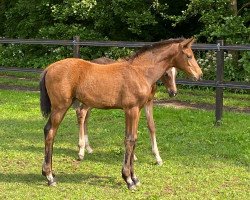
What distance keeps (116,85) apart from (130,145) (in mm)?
775

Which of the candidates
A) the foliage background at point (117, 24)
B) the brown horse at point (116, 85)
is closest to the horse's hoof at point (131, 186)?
the brown horse at point (116, 85)

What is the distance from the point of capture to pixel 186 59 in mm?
6781

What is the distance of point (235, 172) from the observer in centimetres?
720

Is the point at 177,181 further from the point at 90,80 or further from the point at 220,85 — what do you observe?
the point at 220,85

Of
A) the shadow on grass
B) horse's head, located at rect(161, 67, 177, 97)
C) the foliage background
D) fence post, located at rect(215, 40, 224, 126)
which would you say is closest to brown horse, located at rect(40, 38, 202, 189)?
the shadow on grass

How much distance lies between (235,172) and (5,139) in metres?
4.17

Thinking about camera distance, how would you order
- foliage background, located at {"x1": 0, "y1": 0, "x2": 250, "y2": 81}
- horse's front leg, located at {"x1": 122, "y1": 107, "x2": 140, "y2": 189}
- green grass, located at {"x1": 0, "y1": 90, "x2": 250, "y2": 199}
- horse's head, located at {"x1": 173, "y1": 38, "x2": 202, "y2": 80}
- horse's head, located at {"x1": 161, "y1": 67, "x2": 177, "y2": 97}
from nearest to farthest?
green grass, located at {"x1": 0, "y1": 90, "x2": 250, "y2": 199}
horse's front leg, located at {"x1": 122, "y1": 107, "x2": 140, "y2": 189}
horse's head, located at {"x1": 173, "y1": 38, "x2": 202, "y2": 80}
horse's head, located at {"x1": 161, "y1": 67, "x2": 177, "y2": 97}
foliage background, located at {"x1": 0, "y1": 0, "x2": 250, "y2": 81}

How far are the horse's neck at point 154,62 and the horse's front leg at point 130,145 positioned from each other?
20.0 inches

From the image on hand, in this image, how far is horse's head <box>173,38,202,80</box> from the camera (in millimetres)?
6762

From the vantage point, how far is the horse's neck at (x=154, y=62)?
6.73 meters

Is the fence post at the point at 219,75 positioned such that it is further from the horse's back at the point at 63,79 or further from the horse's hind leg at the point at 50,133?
the horse's hind leg at the point at 50,133

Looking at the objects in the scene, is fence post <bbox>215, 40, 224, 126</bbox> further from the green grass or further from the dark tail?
the dark tail

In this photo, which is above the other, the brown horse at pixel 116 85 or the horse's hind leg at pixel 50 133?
the brown horse at pixel 116 85

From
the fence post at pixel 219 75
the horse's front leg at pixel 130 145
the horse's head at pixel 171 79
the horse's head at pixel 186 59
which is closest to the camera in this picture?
the horse's front leg at pixel 130 145
